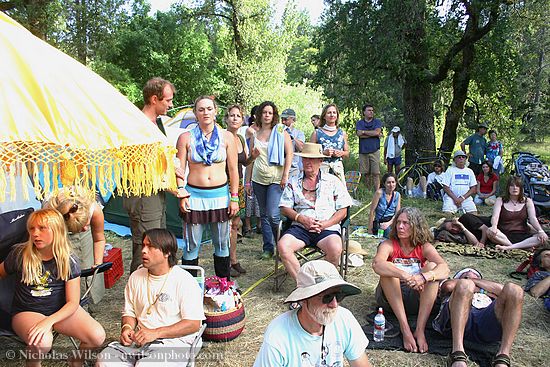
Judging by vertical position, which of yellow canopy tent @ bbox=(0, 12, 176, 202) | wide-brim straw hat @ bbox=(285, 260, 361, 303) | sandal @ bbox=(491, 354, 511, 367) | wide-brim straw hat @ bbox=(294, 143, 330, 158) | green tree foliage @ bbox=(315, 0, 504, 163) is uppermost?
green tree foliage @ bbox=(315, 0, 504, 163)

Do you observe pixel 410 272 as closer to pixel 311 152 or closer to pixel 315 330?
pixel 311 152

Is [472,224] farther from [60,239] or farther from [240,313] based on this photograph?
[60,239]

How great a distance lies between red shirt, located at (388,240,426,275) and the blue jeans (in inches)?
64.2

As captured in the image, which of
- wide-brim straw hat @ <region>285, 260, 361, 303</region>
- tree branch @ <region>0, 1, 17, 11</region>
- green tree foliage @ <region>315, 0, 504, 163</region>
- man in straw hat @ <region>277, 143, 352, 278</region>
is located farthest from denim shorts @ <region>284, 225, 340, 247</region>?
tree branch @ <region>0, 1, 17, 11</region>

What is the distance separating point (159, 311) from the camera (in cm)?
262

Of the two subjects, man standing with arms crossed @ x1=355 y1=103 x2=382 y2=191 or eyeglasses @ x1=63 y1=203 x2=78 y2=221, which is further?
man standing with arms crossed @ x1=355 y1=103 x2=382 y2=191

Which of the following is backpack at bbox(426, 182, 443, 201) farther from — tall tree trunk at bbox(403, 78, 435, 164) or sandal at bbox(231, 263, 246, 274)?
sandal at bbox(231, 263, 246, 274)

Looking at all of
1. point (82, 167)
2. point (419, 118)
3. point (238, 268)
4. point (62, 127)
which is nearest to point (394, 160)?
point (419, 118)

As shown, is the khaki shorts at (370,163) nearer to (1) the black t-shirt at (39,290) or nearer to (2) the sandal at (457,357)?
(2) the sandal at (457,357)

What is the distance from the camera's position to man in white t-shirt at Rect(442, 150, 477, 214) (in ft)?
22.9

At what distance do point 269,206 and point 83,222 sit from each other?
2.21 meters

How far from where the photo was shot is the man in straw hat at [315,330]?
1915 mm

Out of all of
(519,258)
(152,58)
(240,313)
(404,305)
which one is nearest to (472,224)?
(519,258)

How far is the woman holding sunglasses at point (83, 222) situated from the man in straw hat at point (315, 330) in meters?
1.45
